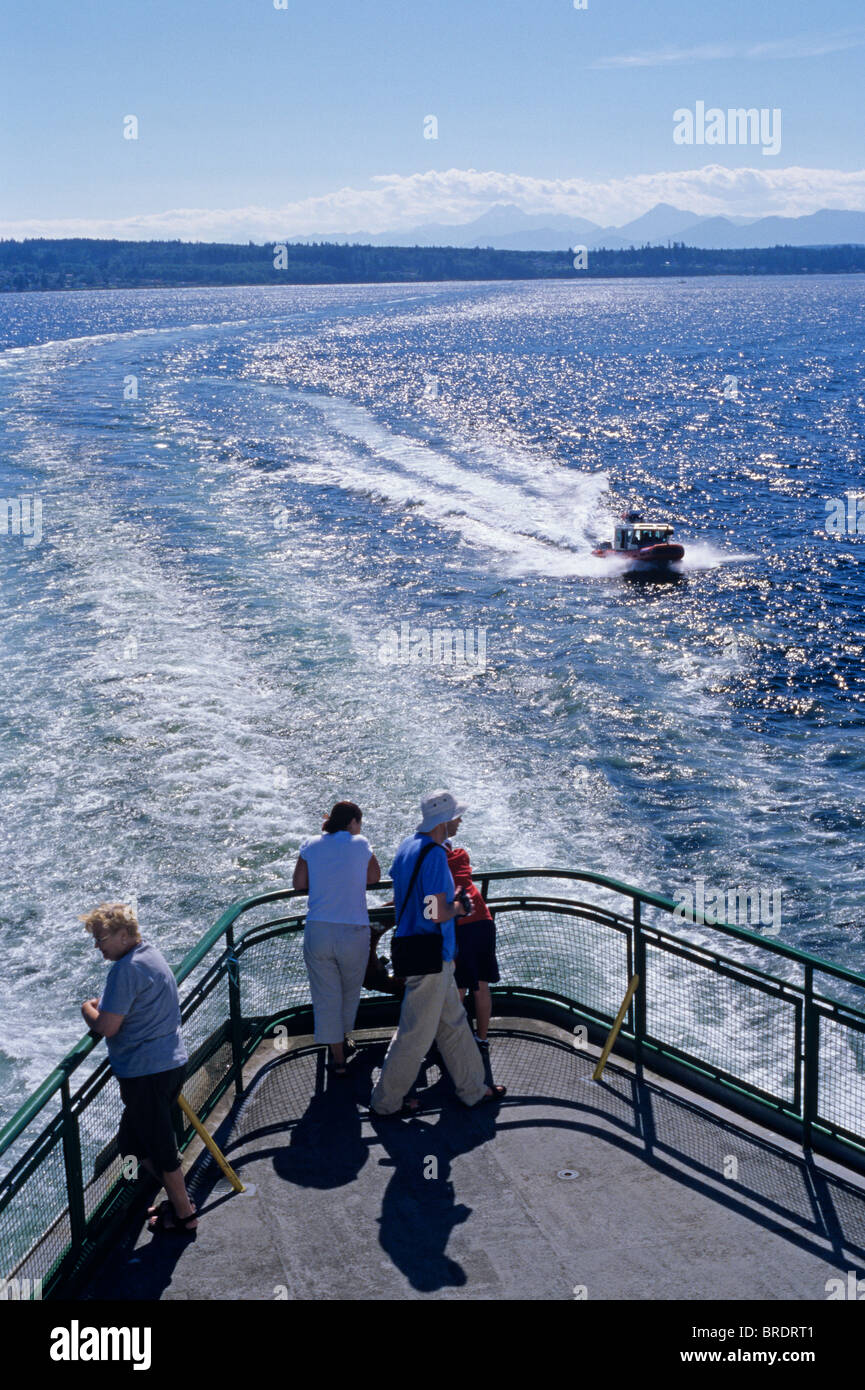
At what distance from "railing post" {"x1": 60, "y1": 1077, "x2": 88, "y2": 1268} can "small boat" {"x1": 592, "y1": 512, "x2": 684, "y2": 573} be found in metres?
31.4

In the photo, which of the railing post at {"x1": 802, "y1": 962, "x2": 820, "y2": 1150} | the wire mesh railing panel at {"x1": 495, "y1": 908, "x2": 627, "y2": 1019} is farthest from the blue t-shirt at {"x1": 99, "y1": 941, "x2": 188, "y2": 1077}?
the wire mesh railing panel at {"x1": 495, "y1": 908, "x2": 627, "y2": 1019}

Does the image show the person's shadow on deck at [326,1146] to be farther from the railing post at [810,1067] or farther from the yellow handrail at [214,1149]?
the railing post at [810,1067]

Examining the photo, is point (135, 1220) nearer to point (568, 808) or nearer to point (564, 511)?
point (568, 808)

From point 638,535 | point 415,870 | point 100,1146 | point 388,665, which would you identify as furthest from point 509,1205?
point 638,535

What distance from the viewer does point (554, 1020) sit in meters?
8.63

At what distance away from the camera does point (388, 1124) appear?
7.38m

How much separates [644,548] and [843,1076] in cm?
2605

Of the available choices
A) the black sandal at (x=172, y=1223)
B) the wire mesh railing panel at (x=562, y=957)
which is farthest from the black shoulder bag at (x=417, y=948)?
the wire mesh railing panel at (x=562, y=957)

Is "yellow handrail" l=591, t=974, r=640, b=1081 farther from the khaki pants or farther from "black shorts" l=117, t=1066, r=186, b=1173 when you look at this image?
"black shorts" l=117, t=1066, r=186, b=1173

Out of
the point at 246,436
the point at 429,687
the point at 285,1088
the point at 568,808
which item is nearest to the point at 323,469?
the point at 246,436

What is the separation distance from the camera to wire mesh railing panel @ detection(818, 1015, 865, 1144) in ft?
36.8

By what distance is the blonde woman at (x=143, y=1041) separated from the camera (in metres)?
6.01
